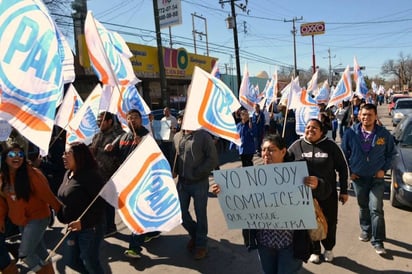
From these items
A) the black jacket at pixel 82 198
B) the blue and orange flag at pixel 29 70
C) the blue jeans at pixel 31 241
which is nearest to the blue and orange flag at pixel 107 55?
the blue and orange flag at pixel 29 70

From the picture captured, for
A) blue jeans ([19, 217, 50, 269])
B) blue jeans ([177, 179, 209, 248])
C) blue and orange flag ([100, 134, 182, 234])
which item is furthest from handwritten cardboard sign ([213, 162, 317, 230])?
blue jeans ([19, 217, 50, 269])

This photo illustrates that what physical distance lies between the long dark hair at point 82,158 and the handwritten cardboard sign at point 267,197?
1.33 metres

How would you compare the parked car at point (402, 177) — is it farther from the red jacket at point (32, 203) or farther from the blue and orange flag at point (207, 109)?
the red jacket at point (32, 203)

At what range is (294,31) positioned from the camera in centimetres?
4922

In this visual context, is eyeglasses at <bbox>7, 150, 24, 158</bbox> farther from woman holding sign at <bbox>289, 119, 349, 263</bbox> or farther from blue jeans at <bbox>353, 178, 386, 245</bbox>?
blue jeans at <bbox>353, 178, 386, 245</bbox>

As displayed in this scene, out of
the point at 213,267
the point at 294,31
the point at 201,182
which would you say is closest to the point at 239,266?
the point at 213,267

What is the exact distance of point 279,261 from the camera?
9.52 ft

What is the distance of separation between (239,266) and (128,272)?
4.34ft

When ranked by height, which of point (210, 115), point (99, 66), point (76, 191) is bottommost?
point (76, 191)

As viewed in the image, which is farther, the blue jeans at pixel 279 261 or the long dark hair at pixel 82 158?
the long dark hair at pixel 82 158

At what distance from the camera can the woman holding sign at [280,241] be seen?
2854 mm

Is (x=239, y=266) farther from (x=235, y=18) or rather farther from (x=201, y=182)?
(x=235, y=18)

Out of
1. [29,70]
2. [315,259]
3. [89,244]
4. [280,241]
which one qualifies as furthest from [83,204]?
[315,259]

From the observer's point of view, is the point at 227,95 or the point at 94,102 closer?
the point at 227,95
